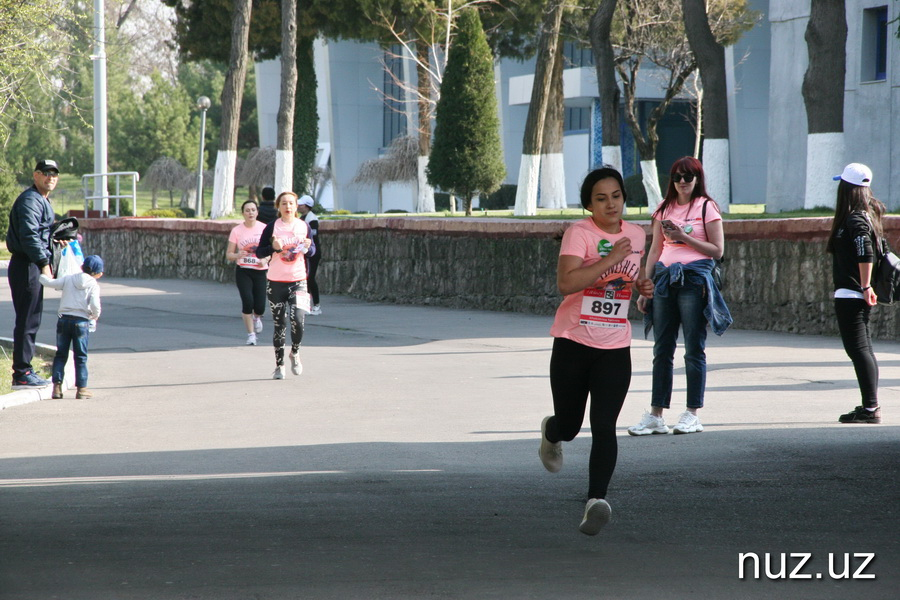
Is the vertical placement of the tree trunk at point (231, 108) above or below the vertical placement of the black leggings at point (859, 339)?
above

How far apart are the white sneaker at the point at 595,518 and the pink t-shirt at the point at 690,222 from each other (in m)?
3.05

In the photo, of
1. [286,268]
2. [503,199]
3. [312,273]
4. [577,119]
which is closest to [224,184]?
[312,273]

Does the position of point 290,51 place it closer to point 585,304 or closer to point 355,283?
point 355,283

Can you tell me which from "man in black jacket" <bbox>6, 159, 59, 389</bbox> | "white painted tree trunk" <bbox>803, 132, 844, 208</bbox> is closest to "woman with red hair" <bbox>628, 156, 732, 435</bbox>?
"man in black jacket" <bbox>6, 159, 59, 389</bbox>

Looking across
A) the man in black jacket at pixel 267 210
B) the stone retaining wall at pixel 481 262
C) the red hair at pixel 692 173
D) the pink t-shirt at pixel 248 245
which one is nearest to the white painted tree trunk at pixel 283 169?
the stone retaining wall at pixel 481 262

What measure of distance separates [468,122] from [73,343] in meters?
21.1

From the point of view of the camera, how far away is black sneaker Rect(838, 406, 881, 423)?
28.0ft

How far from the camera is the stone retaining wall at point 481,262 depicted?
15.1 meters

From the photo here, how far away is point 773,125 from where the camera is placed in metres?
31.2

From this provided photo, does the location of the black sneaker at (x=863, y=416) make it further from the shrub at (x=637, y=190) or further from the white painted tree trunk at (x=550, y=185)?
the shrub at (x=637, y=190)

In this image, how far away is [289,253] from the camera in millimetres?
11703

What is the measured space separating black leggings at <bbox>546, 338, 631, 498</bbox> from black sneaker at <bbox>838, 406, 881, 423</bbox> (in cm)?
319

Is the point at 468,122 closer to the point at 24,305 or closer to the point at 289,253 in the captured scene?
the point at 289,253

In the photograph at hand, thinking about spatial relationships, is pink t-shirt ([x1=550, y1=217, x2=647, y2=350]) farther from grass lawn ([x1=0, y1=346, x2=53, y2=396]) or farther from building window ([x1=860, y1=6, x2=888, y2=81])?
building window ([x1=860, y1=6, x2=888, y2=81])
